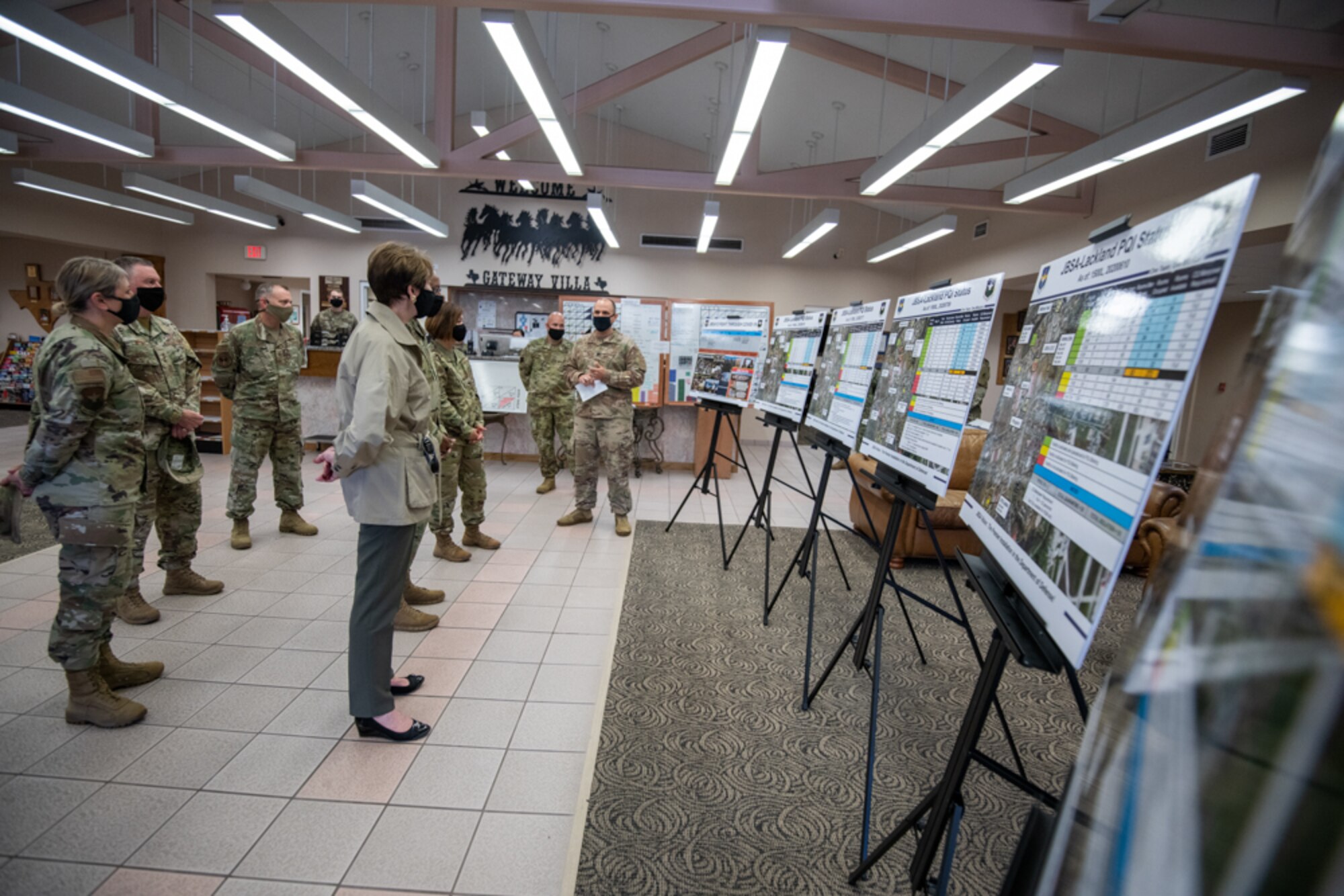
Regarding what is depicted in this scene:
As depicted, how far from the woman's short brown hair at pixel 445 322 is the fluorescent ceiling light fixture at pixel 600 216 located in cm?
340

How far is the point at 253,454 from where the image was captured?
413 centimetres

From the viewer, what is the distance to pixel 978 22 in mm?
3508

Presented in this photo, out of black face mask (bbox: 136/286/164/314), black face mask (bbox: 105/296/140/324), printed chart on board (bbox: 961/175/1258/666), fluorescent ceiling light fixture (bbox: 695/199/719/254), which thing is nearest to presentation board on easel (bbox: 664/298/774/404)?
fluorescent ceiling light fixture (bbox: 695/199/719/254)

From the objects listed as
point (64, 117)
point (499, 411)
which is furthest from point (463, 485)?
point (64, 117)

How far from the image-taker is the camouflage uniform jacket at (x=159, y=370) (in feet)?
9.59

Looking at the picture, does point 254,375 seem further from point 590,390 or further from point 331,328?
point 331,328

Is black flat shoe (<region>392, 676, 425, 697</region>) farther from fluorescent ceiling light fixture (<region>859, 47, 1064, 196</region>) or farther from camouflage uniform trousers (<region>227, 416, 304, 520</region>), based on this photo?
fluorescent ceiling light fixture (<region>859, 47, 1064, 196</region>)

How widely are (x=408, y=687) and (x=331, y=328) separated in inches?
235

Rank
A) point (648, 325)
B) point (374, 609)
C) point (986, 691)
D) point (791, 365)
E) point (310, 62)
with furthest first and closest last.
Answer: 1. point (648, 325)
2. point (791, 365)
3. point (310, 62)
4. point (374, 609)
5. point (986, 691)

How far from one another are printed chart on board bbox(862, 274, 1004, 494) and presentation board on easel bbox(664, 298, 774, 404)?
5059mm

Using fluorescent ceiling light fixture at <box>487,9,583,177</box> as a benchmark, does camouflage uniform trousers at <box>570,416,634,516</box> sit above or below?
below

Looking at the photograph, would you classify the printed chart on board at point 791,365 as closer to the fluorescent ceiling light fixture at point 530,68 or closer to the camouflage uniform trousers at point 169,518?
the fluorescent ceiling light fixture at point 530,68

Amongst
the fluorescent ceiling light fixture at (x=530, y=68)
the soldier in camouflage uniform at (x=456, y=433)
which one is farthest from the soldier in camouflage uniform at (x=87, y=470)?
the fluorescent ceiling light fixture at (x=530, y=68)

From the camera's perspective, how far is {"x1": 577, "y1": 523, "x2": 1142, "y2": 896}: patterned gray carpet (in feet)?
5.70
